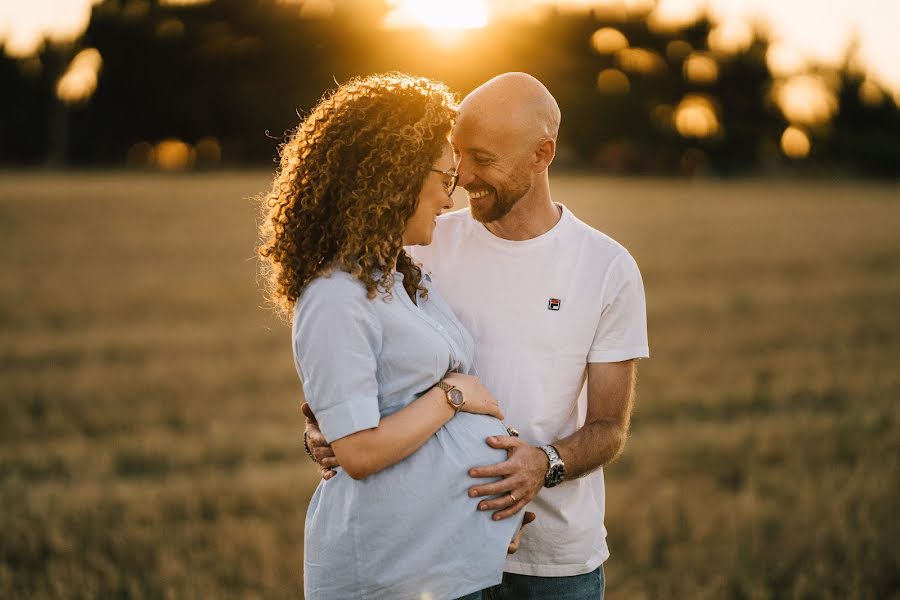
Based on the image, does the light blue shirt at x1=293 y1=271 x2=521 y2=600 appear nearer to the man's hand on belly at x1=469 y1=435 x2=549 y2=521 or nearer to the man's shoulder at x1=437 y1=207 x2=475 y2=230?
the man's hand on belly at x1=469 y1=435 x2=549 y2=521

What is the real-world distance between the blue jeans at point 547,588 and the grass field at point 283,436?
2456 millimetres

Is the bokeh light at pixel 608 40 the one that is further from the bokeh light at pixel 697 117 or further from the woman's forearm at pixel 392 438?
the woman's forearm at pixel 392 438

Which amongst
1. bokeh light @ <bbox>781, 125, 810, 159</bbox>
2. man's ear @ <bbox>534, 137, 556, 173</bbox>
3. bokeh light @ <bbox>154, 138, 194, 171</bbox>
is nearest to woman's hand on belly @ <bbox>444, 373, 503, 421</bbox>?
man's ear @ <bbox>534, 137, 556, 173</bbox>

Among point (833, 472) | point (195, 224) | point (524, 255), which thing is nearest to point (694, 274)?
point (833, 472)

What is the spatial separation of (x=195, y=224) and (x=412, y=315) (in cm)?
2702

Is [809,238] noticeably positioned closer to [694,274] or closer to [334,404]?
[694,274]

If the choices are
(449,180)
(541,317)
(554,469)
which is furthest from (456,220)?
(554,469)

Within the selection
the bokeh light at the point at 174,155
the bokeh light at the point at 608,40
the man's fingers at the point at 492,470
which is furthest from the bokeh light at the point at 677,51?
the man's fingers at the point at 492,470

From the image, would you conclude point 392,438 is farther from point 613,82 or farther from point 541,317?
point 613,82

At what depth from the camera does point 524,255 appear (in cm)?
320

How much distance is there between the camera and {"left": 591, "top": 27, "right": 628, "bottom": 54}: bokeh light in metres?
43.1

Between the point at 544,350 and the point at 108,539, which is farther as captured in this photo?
the point at 108,539

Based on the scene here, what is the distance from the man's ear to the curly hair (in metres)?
0.61

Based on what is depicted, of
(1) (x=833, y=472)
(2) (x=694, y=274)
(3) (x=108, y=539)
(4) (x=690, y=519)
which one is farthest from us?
(2) (x=694, y=274)
